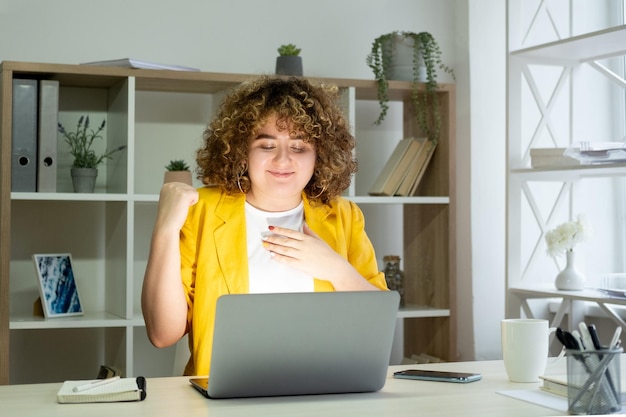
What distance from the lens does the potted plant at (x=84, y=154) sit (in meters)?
3.07

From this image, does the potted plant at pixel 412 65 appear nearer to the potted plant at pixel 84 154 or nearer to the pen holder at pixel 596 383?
the potted plant at pixel 84 154

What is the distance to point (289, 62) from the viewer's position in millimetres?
3201

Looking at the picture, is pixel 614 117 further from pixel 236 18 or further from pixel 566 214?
pixel 236 18

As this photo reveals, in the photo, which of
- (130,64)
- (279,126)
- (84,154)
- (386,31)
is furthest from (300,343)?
(386,31)

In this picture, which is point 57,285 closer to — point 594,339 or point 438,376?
point 438,376

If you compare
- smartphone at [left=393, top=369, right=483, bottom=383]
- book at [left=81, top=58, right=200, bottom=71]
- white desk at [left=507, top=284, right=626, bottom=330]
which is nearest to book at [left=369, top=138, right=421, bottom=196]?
white desk at [left=507, top=284, right=626, bottom=330]

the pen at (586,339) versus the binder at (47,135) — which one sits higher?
the binder at (47,135)

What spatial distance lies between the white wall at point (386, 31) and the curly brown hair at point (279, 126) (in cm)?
122

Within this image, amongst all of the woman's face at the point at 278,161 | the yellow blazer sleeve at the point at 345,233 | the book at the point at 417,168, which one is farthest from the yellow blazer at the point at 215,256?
the book at the point at 417,168

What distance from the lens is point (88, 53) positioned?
3271 millimetres

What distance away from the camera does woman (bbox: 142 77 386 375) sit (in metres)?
1.95

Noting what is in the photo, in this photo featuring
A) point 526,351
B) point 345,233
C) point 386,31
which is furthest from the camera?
point 386,31

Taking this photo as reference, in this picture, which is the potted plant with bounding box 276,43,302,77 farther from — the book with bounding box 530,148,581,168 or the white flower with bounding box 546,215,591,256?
the white flower with bounding box 546,215,591,256

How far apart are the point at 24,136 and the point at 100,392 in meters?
1.70
